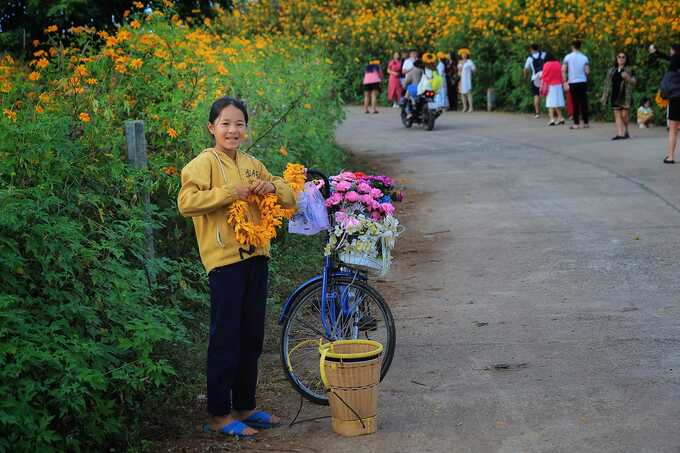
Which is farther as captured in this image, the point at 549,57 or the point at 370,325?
the point at 549,57

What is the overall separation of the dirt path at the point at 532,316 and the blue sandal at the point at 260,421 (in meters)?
0.09

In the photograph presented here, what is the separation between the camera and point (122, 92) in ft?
27.3

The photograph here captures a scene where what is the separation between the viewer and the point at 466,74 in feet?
103

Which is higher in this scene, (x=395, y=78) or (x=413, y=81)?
(x=413, y=81)

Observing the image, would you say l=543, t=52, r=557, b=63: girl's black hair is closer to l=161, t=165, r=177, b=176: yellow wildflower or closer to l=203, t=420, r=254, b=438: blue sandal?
l=161, t=165, r=177, b=176: yellow wildflower

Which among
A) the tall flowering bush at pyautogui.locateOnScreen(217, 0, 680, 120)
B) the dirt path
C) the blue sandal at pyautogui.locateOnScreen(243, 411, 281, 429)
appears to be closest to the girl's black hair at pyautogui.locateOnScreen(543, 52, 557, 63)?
the tall flowering bush at pyautogui.locateOnScreen(217, 0, 680, 120)

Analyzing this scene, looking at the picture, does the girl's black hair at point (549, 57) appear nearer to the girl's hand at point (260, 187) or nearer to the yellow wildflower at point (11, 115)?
the yellow wildflower at point (11, 115)

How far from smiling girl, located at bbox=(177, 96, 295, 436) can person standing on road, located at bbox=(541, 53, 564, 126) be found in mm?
19655

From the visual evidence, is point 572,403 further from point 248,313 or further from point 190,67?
point 190,67

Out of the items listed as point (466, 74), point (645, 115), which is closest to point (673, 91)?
point (645, 115)

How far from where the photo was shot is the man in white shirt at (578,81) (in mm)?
23562

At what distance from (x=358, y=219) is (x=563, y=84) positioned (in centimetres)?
1962

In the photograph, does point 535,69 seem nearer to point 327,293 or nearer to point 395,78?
Answer: point 395,78

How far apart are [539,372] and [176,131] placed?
136 inches
